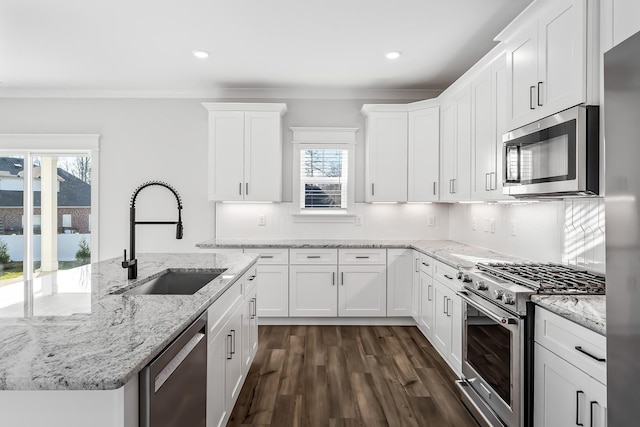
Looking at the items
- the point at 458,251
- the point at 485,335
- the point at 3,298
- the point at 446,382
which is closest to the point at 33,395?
the point at 3,298

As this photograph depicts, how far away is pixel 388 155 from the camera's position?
411 cm

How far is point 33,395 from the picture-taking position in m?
0.89

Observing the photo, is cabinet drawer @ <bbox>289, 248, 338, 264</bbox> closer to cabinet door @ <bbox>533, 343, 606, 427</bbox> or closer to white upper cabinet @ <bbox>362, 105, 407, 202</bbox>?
white upper cabinet @ <bbox>362, 105, 407, 202</bbox>

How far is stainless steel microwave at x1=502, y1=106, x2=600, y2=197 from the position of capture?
169cm

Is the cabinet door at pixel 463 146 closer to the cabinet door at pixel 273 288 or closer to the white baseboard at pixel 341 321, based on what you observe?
the white baseboard at pixel 341 321

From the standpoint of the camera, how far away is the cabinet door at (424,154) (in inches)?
152

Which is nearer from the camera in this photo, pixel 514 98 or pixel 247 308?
pixel 514 98

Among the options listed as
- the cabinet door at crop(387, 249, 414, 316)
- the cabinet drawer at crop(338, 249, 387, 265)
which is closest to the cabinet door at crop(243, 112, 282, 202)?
the cabinet drawer at crop(338, 249, 387, 265)

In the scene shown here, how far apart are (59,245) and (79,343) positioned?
14.4 feet

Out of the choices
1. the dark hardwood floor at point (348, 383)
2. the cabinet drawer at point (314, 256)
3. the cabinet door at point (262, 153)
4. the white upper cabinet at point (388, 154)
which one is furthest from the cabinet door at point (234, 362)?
the white upper cabinet at point (388, 154)

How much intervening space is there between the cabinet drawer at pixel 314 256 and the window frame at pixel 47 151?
8.41ft

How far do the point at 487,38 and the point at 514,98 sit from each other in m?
1.15

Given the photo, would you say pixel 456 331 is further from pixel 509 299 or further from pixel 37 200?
pixel 37 200

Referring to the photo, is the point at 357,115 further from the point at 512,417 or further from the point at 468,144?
the point at 512,417
